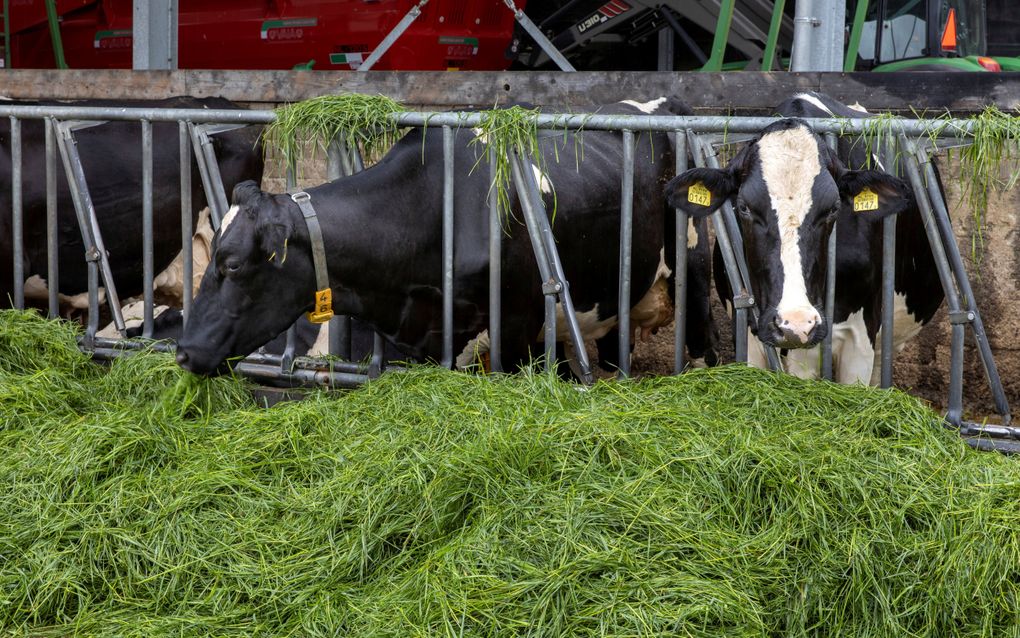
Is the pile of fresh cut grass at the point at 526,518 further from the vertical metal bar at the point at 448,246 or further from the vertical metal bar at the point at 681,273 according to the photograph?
the vertical metal bar at the point at 448,246

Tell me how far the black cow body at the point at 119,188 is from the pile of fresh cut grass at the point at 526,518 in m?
2.76

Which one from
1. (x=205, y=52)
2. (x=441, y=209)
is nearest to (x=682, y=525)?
(x=441, y=209)

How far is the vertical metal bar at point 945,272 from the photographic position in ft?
14.0

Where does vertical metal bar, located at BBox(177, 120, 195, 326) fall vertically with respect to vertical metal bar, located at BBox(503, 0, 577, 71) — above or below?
below

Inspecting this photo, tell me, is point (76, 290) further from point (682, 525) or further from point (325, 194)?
point (682, 525)

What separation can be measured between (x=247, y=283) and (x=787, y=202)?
210 centimetres

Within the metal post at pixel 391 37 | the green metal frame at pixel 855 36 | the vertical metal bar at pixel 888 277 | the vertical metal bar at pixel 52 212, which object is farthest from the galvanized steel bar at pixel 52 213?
the green metal frame at pixel 855 36

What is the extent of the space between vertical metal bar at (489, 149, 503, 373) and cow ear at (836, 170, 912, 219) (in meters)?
1.34

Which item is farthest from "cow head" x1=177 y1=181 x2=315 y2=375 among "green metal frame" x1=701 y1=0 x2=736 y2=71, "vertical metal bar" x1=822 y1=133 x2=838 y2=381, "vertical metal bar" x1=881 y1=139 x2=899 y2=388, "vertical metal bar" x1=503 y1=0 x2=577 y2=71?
"vertical metal bar" x1=503 y1=0 x2=577 y2=71

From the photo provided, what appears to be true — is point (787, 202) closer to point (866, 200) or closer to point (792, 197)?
point (792, 197)

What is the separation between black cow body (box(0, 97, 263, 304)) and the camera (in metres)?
6.76

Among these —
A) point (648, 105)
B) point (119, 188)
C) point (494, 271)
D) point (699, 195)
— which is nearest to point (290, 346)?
point (494, 271)

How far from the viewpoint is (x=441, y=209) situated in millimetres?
5039

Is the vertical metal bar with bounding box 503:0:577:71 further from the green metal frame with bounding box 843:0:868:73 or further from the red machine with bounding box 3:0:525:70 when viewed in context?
the green metal frame with bounding box 843:0:868:73
